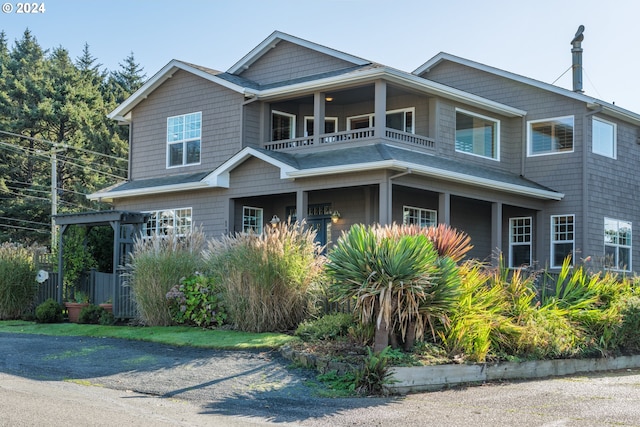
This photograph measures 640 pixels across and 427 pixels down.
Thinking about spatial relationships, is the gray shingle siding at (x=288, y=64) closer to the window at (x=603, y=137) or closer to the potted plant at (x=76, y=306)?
the window at (x=603, y=137)

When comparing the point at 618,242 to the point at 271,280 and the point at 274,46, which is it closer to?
the point at 274,46

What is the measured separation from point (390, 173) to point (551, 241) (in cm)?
708

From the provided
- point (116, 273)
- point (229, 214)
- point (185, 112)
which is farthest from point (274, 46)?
point (116, 273)

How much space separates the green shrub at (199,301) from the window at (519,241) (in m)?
11.0

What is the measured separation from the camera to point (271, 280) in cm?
1366

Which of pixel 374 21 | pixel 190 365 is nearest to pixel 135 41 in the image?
pixel 374 21

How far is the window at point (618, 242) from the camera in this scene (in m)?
22.4

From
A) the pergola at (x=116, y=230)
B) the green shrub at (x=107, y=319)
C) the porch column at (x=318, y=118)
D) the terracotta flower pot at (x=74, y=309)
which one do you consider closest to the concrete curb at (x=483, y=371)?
the pergola at (x=116, y=230)

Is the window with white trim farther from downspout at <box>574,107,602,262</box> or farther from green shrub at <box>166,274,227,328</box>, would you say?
green shrub at <box>166,274,227,328</box>

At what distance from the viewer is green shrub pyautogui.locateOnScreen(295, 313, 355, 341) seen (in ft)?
40.4

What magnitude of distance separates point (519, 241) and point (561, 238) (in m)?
1.39

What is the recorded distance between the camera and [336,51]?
21.2 m

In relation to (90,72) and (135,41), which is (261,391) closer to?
(90,72)

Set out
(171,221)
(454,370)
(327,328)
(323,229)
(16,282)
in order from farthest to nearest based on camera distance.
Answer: (171,221) < (323,229) < (16,282) < (327,328) < (454,370)
